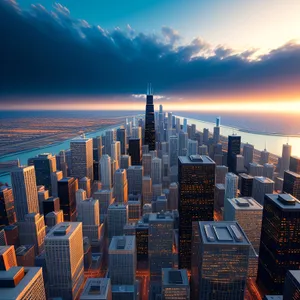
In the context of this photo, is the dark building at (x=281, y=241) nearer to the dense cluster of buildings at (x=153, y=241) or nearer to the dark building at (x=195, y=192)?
the dense cluster of buildings at (x=153, y=241)

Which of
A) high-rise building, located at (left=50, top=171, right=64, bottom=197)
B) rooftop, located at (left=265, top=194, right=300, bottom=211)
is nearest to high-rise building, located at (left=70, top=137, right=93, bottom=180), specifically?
high-rise building, located at (left=50, top=171, right=64, bottom=197)

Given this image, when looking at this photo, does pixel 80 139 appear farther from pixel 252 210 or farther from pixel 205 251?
pixel 205 251

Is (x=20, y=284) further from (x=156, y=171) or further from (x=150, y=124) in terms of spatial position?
(x=150, y=124)

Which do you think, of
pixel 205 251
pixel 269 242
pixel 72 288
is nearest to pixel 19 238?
pixel 72 288

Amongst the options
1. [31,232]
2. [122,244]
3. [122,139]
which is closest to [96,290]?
[122,244]

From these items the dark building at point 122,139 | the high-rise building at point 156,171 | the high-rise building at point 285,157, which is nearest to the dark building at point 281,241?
the high-rise building at point 156,171

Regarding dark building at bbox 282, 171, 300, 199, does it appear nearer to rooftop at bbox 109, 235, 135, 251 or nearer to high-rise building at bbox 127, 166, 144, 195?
high-rise building at bbox 127, 166, 144, 195

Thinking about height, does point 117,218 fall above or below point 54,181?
below
